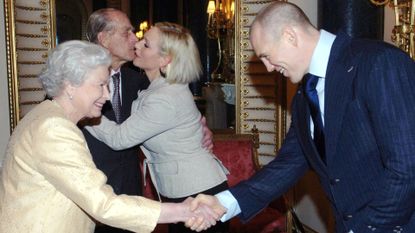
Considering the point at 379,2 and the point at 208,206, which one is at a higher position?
the point at 379,2

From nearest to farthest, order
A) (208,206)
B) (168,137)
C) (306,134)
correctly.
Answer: (306,134) < (208,206) < (168,137)

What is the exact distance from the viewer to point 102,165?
2.77 m

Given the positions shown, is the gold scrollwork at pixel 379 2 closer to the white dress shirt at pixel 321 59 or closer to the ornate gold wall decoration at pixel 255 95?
the ornate gold wall decoration at pixel 255 95

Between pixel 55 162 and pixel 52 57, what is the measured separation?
426mm

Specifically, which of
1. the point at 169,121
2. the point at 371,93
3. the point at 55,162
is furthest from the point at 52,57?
the point at 371,93

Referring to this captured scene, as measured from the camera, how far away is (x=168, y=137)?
8.88 ft

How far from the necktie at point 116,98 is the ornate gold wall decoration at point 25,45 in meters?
1.38

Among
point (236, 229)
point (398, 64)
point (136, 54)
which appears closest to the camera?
point (398, 64)

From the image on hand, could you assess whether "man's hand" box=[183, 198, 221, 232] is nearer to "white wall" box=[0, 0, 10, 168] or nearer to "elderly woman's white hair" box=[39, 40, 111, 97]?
"elderly woman's white hair" box=[39, 40, 111, 97]

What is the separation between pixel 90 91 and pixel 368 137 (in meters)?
1.04

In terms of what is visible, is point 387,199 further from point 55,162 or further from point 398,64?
point 55,162

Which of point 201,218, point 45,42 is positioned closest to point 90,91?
point 201,218

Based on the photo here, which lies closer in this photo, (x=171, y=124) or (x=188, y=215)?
(x=188, y=215)

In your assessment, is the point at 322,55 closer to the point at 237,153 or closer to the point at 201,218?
the point at 201,218
